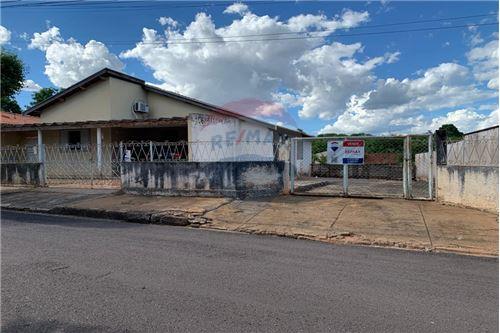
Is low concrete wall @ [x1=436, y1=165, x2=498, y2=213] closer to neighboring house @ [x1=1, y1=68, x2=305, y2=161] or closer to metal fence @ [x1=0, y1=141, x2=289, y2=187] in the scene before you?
metal fence @ [x1=0, y1=141, x2=289, y2=187]

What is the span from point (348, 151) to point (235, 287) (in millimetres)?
6858

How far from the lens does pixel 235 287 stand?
Answer: 3994 mm

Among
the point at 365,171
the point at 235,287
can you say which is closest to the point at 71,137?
the point at 365,171

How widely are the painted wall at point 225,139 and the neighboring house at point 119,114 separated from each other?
0.17 feet

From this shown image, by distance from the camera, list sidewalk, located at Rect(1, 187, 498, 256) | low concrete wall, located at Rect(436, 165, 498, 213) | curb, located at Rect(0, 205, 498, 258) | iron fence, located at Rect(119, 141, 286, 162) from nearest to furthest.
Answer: curb, located at Rect(0, 205, 498, 258)
sidewalk, located at Rect(1, 187, 498, 256)
low concrete wall, located at Rect(436, 165, 498, 213)
iron fence, located at Rect(119, 141, 286, 162)

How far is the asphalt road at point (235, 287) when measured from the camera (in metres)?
3.18

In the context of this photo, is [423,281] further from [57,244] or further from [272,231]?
[57,244]

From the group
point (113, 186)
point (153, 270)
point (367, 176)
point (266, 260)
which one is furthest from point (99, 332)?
point (367, 176)

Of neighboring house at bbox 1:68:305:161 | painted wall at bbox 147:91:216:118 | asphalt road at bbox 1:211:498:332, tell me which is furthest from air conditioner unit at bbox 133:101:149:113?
asphalt road at bbox 1:211:498:332

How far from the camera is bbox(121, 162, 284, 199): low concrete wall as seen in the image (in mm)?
9984

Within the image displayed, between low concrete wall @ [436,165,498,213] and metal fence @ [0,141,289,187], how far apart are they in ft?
19.6

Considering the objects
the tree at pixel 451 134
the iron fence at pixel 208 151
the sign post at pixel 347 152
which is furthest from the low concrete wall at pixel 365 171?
the sign post at pixel 347 152

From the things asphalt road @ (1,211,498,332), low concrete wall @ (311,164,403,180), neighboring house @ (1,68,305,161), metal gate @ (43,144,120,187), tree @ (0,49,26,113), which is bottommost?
asphalt road @ (1,211,498,332)

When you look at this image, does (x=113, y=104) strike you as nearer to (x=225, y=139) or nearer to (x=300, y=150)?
(x=225, y=139)
